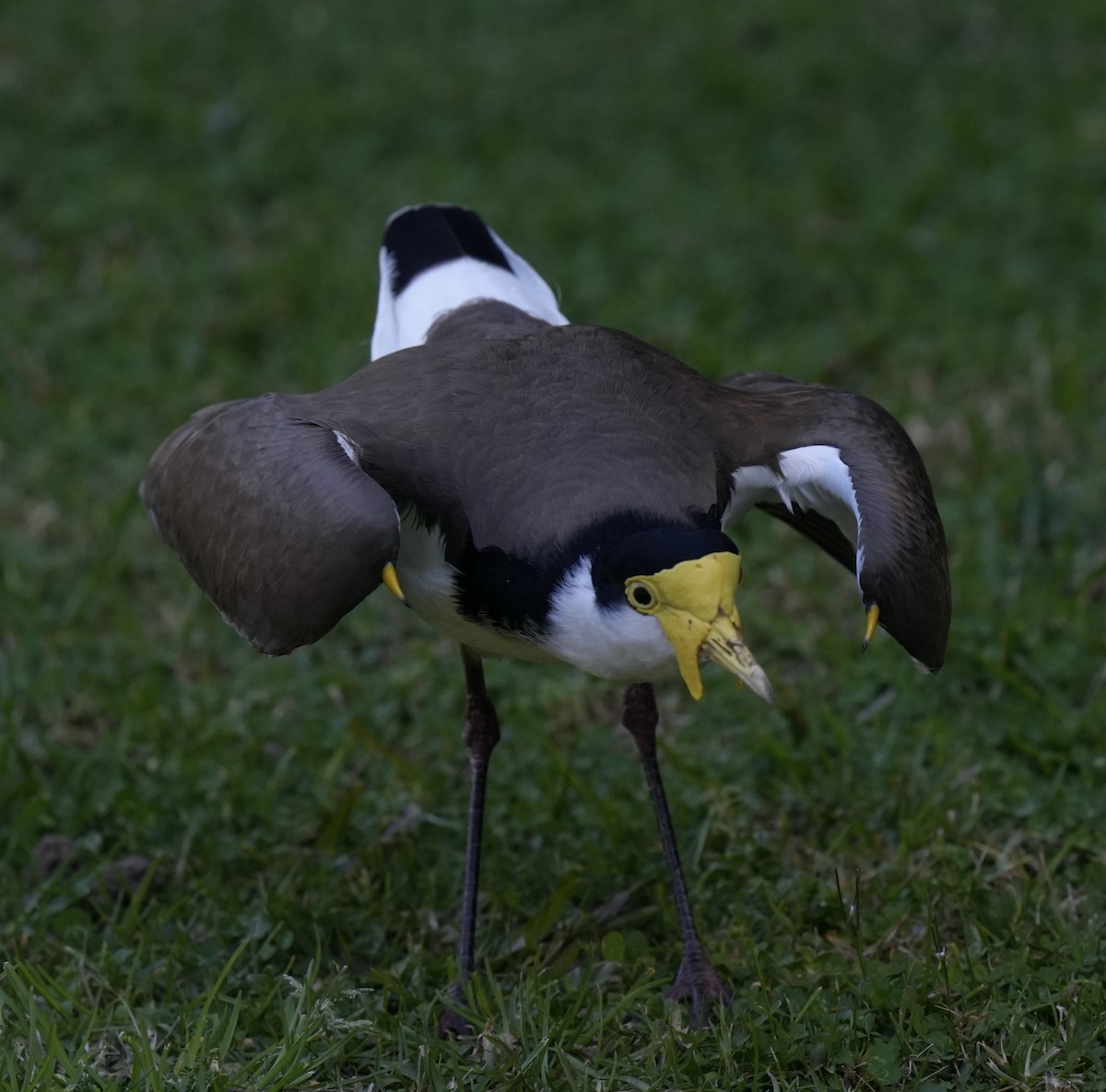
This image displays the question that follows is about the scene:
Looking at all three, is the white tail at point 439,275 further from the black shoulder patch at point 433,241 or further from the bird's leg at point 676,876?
the bird's leg at point 676,876

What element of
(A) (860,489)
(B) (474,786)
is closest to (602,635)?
(A) (860,489)

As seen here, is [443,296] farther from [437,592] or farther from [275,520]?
[275,520]

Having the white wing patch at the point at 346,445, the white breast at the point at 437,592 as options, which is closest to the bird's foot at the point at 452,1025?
the white breast at the point at 437,592

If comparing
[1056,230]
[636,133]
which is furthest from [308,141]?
[1056,230]

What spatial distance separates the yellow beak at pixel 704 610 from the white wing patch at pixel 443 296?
1.36 m

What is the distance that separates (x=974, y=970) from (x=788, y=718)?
1226 mm

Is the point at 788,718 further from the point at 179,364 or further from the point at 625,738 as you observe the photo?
the point at 179,364

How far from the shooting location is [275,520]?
3602mm

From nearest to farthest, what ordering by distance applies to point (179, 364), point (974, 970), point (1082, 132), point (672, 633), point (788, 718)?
point (672, 633), point (974, 970), point (788, 718), point (179, 364), point (1082, 132)

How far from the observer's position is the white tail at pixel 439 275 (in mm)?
4668

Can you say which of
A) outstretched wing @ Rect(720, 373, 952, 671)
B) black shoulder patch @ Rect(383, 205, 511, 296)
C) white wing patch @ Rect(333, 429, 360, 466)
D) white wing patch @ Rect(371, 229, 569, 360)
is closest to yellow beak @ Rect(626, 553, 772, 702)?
outstretched wing @ Rect(720, 373, 952, 671)

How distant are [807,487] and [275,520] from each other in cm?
124

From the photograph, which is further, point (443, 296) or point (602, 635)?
point (443, 296)

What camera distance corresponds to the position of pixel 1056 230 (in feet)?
24.8
